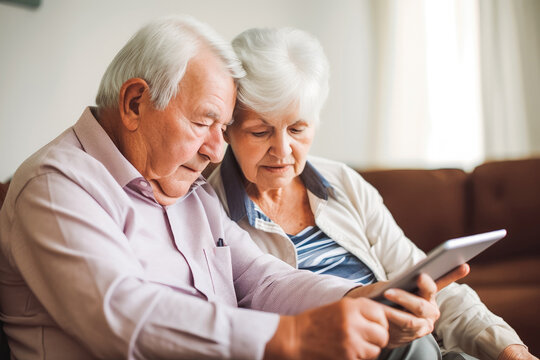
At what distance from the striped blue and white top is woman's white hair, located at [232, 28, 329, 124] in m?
0.33

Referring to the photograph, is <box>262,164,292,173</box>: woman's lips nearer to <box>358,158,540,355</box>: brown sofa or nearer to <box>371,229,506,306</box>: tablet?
<box>371,229,506,306</box>: tablet

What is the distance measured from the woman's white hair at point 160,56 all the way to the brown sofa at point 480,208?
1.24 m

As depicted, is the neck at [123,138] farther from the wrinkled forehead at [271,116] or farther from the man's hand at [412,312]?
the man's hand at [412,312]

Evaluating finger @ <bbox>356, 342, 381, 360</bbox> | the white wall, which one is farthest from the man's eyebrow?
the white wall

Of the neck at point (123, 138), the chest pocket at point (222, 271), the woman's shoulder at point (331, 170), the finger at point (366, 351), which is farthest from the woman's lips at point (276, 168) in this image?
the finger at point (366, 351)

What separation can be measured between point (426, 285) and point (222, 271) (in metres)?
0.50

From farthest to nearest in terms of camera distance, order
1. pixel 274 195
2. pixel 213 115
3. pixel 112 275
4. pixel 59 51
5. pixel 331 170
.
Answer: pixel 59 51 → pixel 331 170 → pixel 274 195 → pixel 213 115 → pixel 112 275

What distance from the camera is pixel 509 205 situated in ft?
7.55

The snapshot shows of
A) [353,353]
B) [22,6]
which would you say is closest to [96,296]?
[353,353]

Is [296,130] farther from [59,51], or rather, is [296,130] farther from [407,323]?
[59,51]

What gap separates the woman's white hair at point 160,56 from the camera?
45.6 inches

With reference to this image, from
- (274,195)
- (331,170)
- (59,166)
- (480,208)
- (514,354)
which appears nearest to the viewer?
(59,166)

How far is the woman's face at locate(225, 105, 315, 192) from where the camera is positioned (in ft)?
4.98

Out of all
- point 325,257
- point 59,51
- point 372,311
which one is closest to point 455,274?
point 372,311
